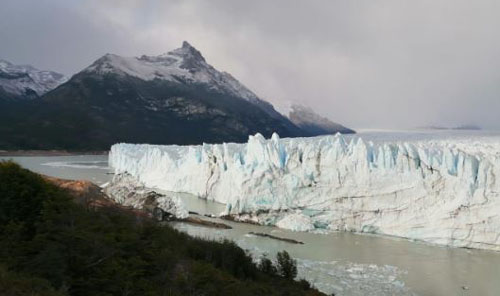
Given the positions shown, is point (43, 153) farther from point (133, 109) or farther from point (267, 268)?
point (267, 268)

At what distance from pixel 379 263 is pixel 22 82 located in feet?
374

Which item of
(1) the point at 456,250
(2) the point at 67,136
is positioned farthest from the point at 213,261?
(2) the point at 67,136

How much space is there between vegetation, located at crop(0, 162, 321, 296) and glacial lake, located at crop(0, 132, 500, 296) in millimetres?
2834

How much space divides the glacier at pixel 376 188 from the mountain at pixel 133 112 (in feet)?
149

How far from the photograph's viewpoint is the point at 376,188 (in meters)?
16.5

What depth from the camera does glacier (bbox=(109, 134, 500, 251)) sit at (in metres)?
14.4

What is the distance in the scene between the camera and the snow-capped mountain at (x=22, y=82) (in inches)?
3976

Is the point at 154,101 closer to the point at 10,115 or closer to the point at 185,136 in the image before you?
the point at 185,136

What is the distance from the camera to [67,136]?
66.0m

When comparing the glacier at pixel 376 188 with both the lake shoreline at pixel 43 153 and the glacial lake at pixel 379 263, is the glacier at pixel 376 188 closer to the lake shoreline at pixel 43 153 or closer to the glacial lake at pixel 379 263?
the glacial lake at pixel 379 263

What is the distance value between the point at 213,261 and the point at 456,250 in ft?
29.2

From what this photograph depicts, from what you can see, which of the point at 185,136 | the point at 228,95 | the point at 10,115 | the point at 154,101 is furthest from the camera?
the point at 228,95

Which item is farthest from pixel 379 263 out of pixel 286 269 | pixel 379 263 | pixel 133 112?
pixel 133 112

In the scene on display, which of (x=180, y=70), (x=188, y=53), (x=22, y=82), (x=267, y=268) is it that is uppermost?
(x=188, y=53)
